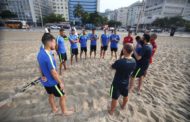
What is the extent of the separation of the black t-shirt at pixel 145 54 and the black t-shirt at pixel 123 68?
97cm

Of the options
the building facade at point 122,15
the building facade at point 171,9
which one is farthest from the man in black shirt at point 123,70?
the building facade at point 122,15

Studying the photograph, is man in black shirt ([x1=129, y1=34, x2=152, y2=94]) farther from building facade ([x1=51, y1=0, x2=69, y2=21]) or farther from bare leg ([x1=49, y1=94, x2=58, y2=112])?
building facade ([x1=51, y1=0, x2=69, y2=21])

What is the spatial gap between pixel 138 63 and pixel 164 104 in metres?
1.36

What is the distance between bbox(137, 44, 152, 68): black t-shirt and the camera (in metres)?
2.91

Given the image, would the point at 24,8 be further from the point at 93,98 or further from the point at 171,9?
the point at 171,9

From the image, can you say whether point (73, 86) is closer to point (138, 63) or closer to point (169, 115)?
point (138, 63)

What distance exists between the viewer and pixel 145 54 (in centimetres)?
298

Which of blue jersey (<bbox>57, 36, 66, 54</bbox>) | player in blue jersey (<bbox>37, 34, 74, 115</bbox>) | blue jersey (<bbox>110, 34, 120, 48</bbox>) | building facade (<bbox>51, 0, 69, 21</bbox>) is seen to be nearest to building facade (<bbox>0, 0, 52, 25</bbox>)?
building facade (<bbox>51, 0, 69, 21</bbox>)

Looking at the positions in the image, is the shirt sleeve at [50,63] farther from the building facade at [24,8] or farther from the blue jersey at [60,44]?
the building facade at [24,8]

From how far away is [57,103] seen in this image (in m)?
3.02

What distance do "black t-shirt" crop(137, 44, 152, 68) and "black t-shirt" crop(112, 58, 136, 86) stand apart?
97 centimetres

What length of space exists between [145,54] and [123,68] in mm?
1265

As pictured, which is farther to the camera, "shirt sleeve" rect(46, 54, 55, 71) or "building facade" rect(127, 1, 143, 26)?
"building facade" rect(127, 1, 143, 26)

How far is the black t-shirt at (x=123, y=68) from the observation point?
2078 mm
